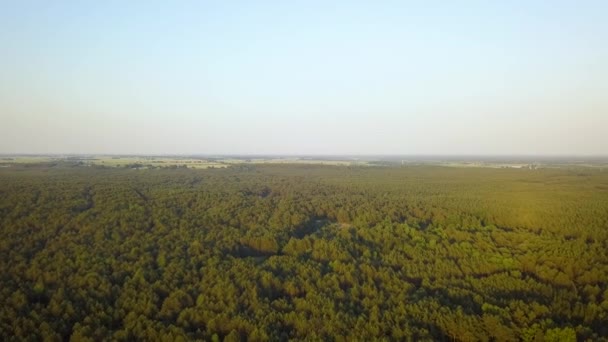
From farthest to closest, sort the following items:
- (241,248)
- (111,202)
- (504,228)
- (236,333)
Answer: (111,202) → (504,228) → (241,248) → (236,333)

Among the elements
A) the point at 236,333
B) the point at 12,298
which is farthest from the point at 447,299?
the point at 12,298

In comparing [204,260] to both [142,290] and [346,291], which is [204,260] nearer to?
[142,290]

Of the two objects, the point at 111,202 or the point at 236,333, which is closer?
the point at 236,333

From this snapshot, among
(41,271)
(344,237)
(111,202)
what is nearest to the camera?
(41,271)

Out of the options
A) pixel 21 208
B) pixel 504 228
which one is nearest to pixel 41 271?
pixel 21 208

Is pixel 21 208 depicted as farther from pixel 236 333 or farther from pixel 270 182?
pixel 270 182

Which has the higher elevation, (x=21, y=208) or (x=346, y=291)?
(x=21, y=208)
